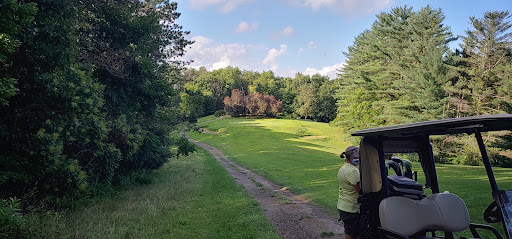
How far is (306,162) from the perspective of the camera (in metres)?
26.6

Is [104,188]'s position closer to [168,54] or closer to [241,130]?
[168,54]

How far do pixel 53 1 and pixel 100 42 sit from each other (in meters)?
5.32

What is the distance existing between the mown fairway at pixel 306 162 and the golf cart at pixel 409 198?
519 centimetres

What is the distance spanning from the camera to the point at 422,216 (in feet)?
14.0

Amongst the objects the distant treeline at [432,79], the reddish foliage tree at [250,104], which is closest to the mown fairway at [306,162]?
the distant treeline at [432,79]

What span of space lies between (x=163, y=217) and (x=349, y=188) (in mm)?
6623

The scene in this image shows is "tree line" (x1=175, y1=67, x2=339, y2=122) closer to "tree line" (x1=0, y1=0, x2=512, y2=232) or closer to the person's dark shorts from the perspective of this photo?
"tree line" (x1=0, y1=0, x2=512, y2=232)

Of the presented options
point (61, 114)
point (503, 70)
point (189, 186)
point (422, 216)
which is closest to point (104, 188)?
point (189, 186)

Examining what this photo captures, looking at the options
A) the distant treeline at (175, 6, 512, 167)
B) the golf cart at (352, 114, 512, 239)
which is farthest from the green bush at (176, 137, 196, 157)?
the golf cart at (352, 114, 512, 239)

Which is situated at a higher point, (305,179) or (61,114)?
(61,114)

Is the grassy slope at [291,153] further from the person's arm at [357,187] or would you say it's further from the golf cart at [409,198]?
the golf cart at [409,198]

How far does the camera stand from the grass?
773 cm

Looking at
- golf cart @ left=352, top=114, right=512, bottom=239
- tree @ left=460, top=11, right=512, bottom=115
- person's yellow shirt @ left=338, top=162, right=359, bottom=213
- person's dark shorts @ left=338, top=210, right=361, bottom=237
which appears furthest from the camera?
tree @ left=460, top=11, right=512, bottom=115

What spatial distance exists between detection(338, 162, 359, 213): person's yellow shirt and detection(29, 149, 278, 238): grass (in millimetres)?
2829
